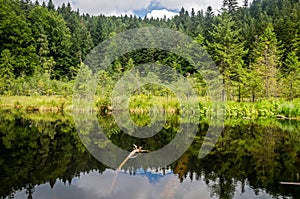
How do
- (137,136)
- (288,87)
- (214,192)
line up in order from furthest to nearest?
(288,87) → (137,136) → (214,192)

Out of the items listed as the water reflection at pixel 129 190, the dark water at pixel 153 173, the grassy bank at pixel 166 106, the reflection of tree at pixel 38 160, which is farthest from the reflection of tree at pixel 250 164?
the grassy bank at pixel 166 106

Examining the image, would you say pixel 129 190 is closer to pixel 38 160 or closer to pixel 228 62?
pixel 38 160

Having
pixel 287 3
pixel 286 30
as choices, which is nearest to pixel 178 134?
pixel 286 30

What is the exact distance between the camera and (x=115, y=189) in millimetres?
5297

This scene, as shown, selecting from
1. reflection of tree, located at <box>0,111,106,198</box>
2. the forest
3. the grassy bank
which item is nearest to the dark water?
reflection of tree, located at <box>0,111,106,198</box>

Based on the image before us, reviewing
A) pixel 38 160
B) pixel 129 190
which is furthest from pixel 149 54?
pixel 129 190

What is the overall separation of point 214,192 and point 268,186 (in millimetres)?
1004

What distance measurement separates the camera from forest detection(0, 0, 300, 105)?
25969 mm

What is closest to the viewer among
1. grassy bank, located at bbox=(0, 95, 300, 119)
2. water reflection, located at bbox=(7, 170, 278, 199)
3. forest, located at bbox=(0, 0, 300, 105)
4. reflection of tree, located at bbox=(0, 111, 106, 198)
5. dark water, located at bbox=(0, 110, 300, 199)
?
water reflection, located at bbox=(7, 170, 278, 199)

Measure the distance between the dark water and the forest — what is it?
56.7 ft

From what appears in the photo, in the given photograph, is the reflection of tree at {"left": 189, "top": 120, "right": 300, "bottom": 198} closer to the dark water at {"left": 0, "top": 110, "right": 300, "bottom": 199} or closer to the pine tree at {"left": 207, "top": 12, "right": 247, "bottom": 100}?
the dark water at {"left": 0, "top": 110, "right": 300, "bottom": 199}

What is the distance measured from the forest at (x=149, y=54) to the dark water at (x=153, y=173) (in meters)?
17.3

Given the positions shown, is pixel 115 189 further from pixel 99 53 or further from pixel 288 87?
pixel 99 53

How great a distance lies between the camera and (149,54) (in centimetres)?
4488
